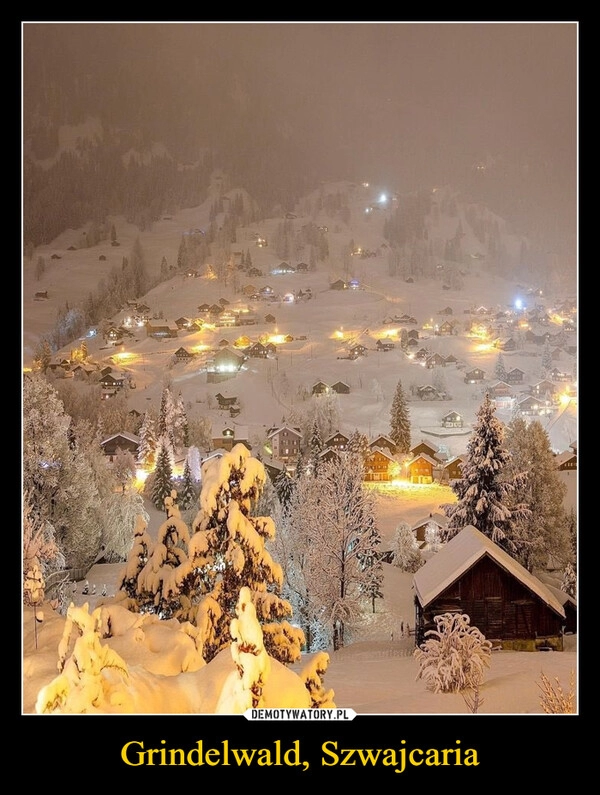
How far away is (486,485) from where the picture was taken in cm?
830

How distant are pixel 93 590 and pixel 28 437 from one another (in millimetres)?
2249

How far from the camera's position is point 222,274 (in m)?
8.94

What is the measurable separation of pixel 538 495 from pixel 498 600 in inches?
98.6

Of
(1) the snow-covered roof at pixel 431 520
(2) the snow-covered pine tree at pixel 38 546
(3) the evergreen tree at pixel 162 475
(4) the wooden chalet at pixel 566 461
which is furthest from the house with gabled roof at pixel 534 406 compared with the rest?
(2) the snow-covered pine tree at pixel 38 546

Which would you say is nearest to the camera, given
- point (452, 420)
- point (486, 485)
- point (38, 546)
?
point (38, 546)

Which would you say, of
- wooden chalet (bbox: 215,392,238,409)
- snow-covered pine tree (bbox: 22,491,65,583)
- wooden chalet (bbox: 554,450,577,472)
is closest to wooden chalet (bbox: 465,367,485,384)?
wooden chalet (bbox: 554,450,577,472)

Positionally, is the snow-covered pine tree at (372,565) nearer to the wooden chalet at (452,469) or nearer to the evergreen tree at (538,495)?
the wooden chalet at (452,469)

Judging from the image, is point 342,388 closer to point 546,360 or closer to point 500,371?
point 500,371

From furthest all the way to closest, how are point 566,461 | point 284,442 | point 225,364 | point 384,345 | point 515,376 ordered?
point 284,442 → point 384,345 → point 225,364 → point 515,376 → point 566,461

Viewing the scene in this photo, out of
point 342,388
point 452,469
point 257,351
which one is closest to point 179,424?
point 257,351

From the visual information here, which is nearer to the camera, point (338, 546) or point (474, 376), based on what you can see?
point (338, 546)

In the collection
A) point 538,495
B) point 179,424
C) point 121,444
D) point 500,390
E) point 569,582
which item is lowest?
point 569,582

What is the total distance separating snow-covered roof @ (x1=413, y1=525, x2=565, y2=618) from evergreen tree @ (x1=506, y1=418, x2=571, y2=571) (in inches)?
63.9

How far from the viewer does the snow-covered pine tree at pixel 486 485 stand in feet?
26.9
